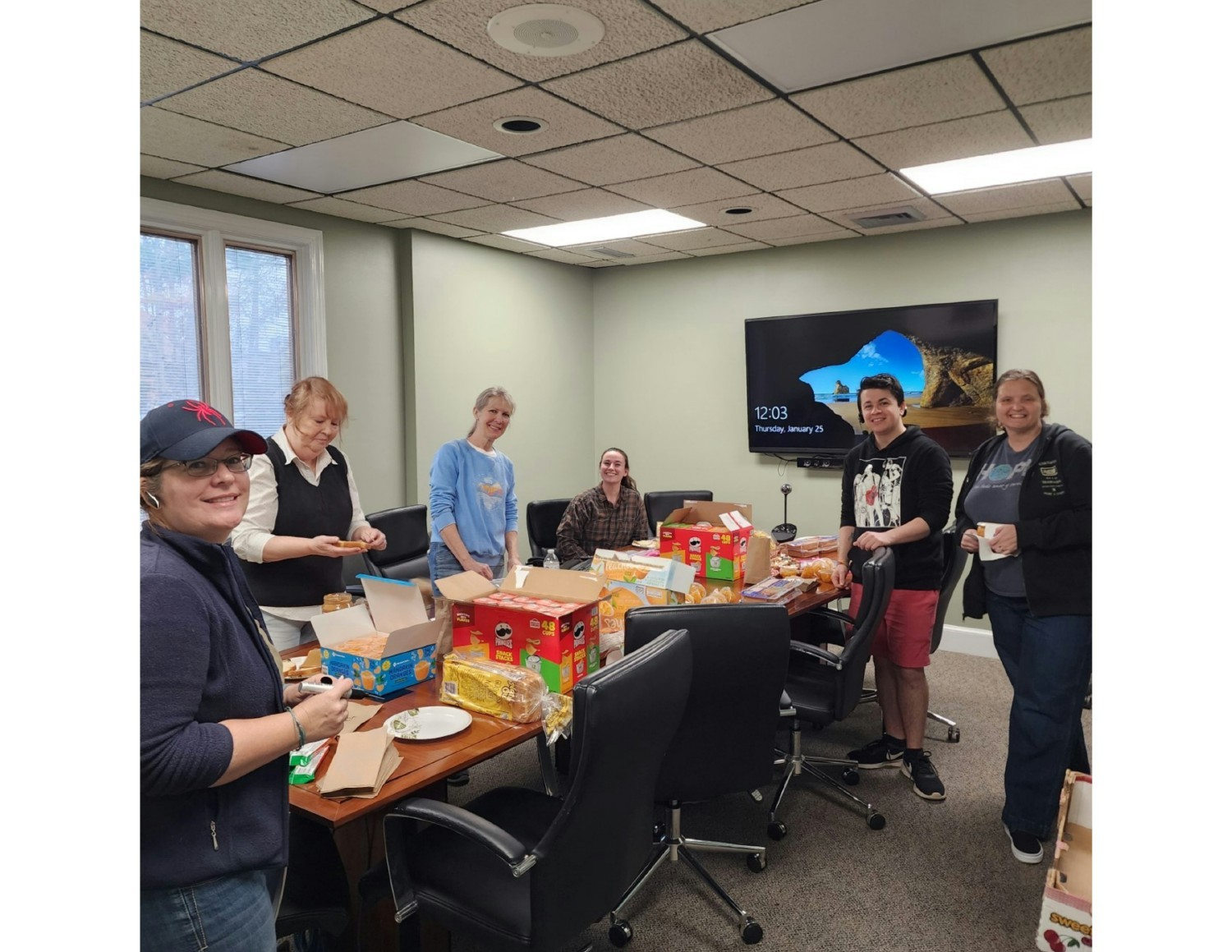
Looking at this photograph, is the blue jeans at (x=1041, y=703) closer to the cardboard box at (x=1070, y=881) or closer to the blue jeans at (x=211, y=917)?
the cardboard box at (x=1070, y=881)

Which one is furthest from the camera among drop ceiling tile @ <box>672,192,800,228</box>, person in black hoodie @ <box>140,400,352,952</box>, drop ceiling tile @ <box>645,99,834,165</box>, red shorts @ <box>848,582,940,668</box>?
drop ceiling tile @ <box>672,192,800,228</box>

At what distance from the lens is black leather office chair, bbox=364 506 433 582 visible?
4.04 meters

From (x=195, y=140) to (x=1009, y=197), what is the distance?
3844mm

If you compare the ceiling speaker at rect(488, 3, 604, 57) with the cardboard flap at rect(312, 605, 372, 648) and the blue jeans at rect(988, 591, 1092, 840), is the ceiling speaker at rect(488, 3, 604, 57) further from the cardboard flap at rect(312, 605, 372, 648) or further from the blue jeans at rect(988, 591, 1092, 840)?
the blue jeans at rect(988, 591, 1092, 840)

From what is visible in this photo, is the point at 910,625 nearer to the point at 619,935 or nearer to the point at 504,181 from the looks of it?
the point at 619,935

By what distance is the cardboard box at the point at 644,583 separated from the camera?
2.74 m

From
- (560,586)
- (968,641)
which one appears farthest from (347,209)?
(968,641)

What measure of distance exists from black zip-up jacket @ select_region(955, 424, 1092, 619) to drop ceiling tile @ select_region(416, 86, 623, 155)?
1946mm

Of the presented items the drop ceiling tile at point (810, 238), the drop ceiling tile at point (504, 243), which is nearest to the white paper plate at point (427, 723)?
the drop ceiling tile at point (504, 243)

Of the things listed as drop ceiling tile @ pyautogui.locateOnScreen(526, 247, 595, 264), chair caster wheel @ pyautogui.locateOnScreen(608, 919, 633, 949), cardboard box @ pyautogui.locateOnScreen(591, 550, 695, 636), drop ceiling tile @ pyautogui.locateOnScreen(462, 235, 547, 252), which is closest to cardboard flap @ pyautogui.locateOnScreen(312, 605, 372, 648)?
cardboard box @ pyautogui.locateOnScreen(591, 550, 695, 636)

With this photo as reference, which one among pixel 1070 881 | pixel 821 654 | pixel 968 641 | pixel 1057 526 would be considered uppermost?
pixel 1057 526

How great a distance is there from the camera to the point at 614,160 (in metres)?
3.55

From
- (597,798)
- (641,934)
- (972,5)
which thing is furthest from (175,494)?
(972,5)
